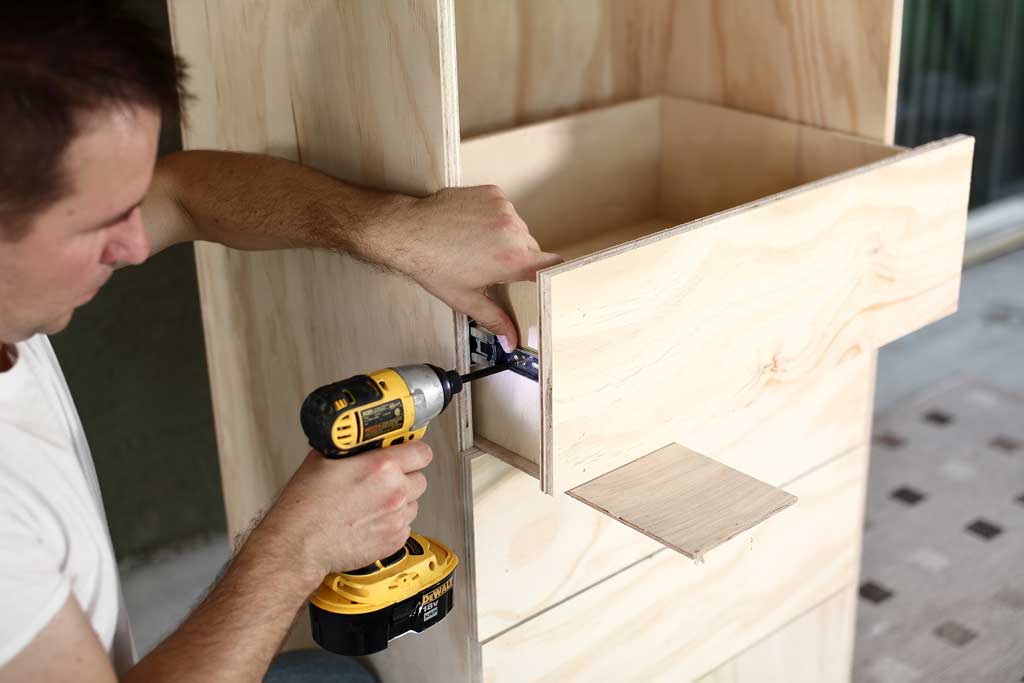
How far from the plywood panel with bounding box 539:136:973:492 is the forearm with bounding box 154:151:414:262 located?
0.81ft

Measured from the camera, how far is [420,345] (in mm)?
1175

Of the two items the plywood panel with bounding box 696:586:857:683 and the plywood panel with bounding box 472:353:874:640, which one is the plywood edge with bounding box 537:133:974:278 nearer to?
the plywood panel with bounding box 472:353:874:640

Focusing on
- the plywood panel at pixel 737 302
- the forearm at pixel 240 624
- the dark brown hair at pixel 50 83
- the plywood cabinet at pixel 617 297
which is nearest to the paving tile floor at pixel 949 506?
the plywood cabinet at pixel 617 297

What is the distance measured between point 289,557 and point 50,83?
0.46 metres

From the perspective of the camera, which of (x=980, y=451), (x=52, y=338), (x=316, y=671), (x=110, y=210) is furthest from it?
(x=980, y=451)

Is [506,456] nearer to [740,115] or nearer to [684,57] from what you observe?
[740,115]

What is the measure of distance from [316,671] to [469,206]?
27.5 inches

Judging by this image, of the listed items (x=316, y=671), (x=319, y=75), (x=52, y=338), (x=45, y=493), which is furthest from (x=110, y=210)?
(x=52, y=338)

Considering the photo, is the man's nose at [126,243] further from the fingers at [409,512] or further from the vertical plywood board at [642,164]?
the vertical plywood board at [642,164]

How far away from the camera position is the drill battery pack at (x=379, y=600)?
1085 millimetres

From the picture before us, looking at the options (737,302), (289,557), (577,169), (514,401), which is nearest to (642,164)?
(577,169)

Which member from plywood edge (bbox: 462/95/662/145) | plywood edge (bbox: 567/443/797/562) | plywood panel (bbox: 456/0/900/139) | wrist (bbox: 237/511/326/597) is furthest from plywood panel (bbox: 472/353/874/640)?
plywood edge (bbox: 462/95/662/145)

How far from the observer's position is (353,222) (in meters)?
1.14

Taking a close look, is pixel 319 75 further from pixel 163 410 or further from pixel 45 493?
pixel 163 410
